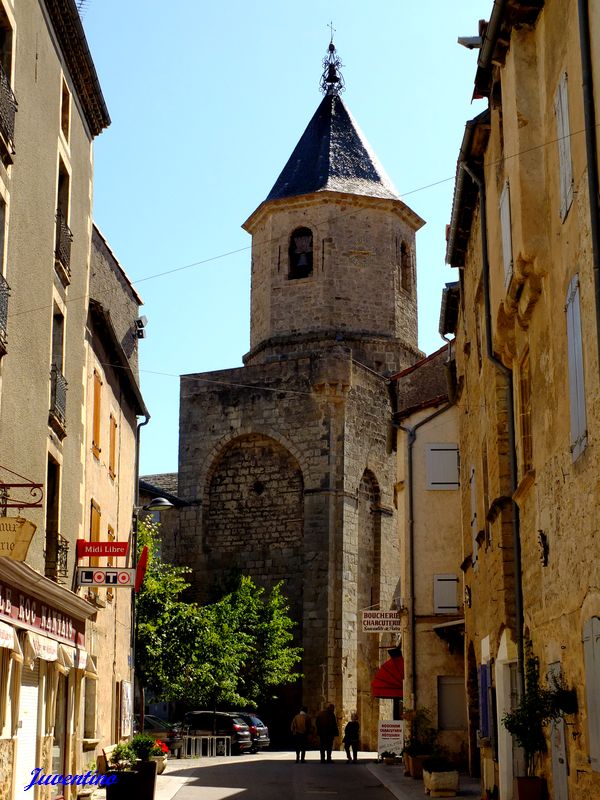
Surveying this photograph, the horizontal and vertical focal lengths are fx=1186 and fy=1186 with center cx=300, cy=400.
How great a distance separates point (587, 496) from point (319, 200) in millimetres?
28906

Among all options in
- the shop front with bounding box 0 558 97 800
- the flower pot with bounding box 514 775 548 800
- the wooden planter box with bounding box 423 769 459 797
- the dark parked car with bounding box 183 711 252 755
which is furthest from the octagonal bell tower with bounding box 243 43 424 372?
the flower pot with bounding box 514 775 548 800

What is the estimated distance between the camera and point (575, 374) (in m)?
9.88

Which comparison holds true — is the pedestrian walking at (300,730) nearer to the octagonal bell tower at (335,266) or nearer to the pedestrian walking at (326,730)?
the pedestrian walking at (326,730)

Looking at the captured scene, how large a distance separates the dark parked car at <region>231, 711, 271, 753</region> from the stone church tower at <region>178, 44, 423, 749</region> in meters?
2.27

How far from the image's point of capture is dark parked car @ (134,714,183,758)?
28000 millimetres

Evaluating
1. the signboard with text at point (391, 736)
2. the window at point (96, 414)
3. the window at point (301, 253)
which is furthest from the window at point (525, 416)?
the window at point (301, 253)

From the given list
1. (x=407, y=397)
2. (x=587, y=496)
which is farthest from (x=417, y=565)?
(x=587, y=496)

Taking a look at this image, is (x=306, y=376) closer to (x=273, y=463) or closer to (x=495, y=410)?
(x=273, y=463)

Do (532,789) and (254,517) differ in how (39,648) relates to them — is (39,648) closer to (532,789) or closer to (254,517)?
(532,789)

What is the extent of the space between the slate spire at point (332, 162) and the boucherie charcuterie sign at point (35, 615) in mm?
23796

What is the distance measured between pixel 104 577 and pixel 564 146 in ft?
31.4

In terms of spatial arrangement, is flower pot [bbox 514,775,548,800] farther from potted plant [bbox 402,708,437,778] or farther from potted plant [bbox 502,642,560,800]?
potted plant [bbox 402,708,437,778]

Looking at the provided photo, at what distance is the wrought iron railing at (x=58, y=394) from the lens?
1569cm

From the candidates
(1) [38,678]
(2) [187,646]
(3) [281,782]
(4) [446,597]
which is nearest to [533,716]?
(1) [38,678]
